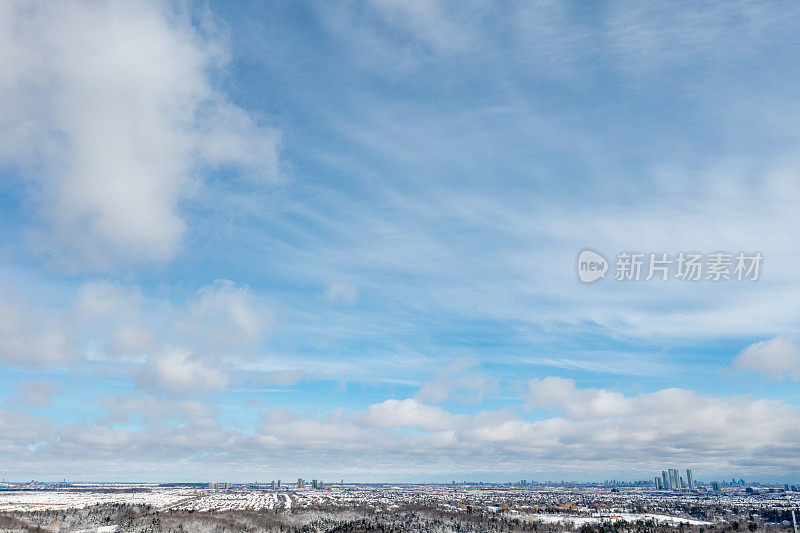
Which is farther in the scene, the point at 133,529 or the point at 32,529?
the point at 133,529

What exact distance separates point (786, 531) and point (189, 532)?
227 meters

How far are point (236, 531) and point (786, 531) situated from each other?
209m

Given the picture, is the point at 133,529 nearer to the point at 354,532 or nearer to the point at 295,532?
the point at 295,532

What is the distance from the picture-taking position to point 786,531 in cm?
19650

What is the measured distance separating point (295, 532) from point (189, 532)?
134 ft

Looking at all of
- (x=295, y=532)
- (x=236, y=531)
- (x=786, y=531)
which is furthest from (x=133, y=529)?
(x=786, y=531)

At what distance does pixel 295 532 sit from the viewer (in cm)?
19925

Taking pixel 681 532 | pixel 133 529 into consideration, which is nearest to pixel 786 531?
pixel 681 532

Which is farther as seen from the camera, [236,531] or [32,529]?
[236,531]

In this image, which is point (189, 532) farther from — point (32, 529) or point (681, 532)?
point (681, 532)

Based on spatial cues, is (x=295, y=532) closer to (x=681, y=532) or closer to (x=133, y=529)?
(x=133, y=529)

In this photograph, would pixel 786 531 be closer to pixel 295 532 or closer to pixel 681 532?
pixel 681 532

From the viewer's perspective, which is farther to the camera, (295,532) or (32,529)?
(295,532)

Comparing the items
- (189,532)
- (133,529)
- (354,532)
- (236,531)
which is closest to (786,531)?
(354,532)
